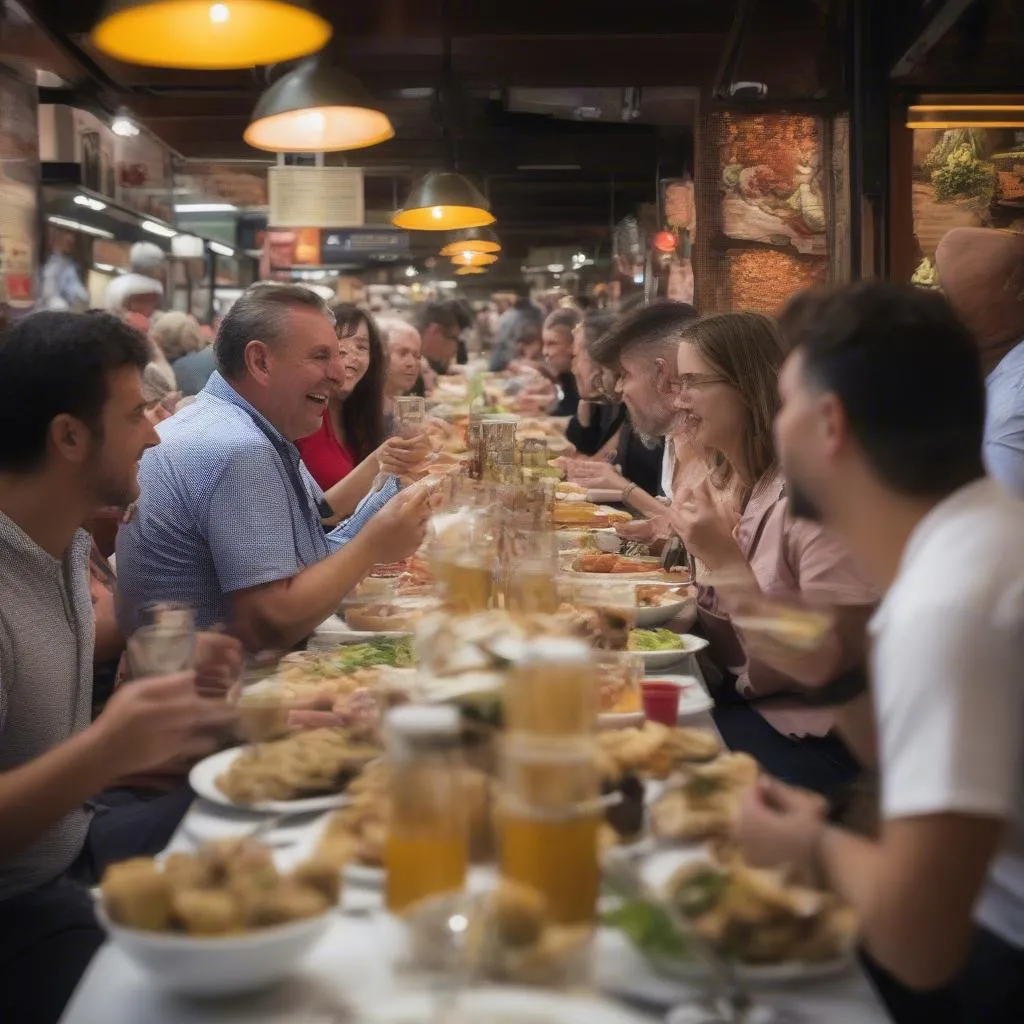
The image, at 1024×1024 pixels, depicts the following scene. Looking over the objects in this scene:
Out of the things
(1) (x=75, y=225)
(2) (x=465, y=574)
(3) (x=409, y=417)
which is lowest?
(2) (x=465, y=574)

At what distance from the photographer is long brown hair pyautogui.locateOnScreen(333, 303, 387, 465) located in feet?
21.9

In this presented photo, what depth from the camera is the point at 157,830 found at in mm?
2586

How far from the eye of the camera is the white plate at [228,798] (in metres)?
1.94

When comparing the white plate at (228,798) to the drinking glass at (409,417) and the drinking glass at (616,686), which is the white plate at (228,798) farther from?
the drinking glass at (409,417)

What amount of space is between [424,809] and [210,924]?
0.25 m

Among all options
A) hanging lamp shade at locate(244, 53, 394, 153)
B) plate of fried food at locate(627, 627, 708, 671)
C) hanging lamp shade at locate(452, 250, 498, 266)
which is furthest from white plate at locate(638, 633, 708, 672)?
hanging lamp shade at locate(452, 250, 498, 266)

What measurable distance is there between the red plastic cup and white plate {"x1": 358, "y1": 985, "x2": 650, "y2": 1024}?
1012 mm

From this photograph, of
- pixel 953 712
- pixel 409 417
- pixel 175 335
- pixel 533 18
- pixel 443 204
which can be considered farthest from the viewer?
pixel 175 335

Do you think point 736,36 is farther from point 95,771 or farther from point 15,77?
point 95,771

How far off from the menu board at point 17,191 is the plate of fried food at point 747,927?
7114 mm

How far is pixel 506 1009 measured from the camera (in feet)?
4.29

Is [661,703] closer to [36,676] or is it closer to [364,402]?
[36,676]

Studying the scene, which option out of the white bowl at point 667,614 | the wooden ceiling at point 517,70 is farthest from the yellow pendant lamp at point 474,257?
the white bowl at point 667,614

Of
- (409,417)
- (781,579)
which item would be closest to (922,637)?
(781,579)
